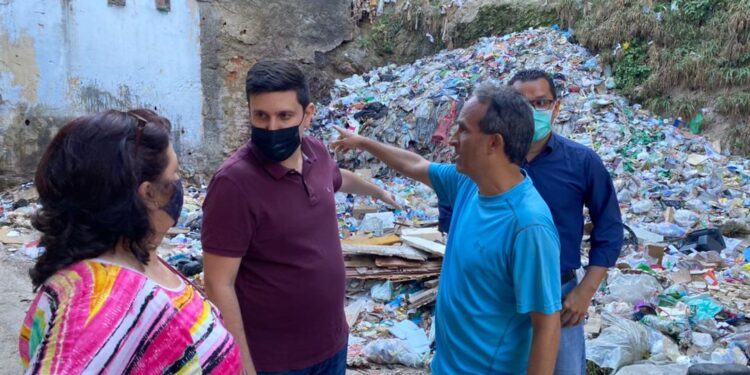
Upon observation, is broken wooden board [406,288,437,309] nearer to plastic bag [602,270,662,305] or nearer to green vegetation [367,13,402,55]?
plastic bag [602,270,662,305]

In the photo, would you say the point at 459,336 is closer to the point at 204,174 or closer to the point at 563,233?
the point at 563,233

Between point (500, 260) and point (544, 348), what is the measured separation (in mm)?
267

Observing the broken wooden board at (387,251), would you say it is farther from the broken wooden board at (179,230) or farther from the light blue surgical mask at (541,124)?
the broken wooden board at (179,230)

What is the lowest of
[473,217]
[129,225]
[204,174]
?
[204,174]

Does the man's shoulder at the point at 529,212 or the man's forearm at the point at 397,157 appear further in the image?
the man's forearm at the point at 397,157

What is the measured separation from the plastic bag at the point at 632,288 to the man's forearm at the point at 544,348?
336 centimetres

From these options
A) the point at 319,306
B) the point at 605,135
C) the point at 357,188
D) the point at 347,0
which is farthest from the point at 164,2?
the point at 319,306

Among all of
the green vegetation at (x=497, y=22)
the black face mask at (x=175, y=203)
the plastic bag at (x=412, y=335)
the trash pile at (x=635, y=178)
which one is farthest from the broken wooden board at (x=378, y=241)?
the green vegetation at (x=497, y=22)

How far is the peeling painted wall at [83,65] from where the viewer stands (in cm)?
877

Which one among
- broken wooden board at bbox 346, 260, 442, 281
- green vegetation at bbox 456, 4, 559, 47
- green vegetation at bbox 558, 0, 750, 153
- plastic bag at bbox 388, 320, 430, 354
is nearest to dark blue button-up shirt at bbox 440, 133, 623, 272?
plastic bag at bbox 388, 320, 430, 354

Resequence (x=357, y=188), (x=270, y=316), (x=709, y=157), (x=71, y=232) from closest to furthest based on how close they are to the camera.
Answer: (x=71, y=232) < (x=270, y=316) < (x=357, y=188) < (x=709, y=157)

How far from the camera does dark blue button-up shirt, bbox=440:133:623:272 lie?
225 centimetres

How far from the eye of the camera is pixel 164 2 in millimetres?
9742

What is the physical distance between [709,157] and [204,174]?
8.51m
